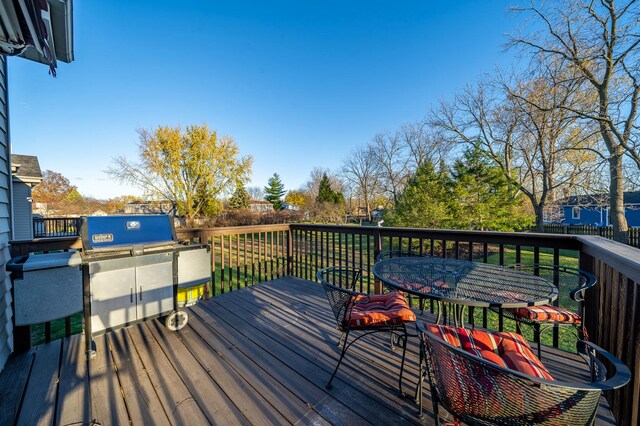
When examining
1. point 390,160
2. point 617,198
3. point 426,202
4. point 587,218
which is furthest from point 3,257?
point 587,218

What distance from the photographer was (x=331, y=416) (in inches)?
56.4

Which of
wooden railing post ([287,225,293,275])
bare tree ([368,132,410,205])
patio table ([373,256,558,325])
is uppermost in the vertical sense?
bare tree ([368,132,410,205])

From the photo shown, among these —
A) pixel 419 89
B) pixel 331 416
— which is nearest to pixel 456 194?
pixel 419 89

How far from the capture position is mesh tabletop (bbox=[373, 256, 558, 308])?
1413 mm

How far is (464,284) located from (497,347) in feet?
1.58

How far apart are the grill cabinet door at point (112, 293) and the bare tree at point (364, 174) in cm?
2263

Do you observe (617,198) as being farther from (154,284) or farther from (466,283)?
(154,284)

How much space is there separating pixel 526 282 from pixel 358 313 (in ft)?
3.82

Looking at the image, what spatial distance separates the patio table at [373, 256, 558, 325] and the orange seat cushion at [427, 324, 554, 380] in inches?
6.5

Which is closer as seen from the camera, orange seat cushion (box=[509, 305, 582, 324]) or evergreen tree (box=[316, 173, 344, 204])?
orange seat cushion (box=[509, 305, 582, 324])

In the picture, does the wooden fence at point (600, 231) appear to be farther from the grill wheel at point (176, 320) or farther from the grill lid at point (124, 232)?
the grill lid at point (124, 232)

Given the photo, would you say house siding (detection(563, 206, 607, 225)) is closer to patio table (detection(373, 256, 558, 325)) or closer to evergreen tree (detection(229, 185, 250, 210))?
evergreen tree (detection(229, 185, 250, 210))

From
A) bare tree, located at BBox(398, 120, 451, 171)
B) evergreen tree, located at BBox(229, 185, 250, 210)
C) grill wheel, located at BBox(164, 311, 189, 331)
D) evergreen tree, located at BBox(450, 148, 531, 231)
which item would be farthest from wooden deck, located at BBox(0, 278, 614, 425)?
bare tree, located at BBox(398, 120, 451, 171)

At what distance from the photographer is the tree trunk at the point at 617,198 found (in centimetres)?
789
